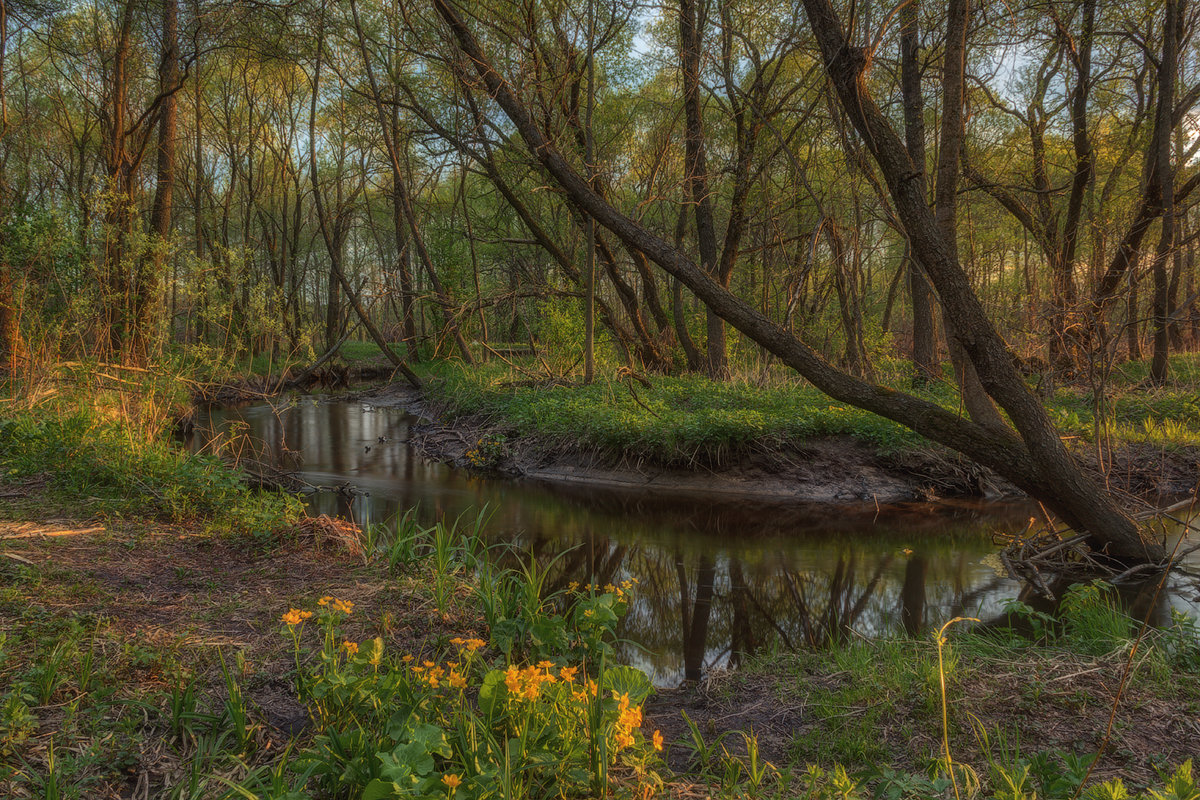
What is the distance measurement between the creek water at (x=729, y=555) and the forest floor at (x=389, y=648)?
2.75ft

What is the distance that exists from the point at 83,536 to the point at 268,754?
2713mm

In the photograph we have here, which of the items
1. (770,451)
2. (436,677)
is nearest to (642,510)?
(770,451)

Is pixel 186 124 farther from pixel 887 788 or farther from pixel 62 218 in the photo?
pixel 887 788

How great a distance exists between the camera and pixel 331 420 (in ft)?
47.6

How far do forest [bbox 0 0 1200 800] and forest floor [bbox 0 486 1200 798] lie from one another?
20 millimetres

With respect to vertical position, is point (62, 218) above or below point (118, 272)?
above

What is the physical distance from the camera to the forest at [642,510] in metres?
2.24

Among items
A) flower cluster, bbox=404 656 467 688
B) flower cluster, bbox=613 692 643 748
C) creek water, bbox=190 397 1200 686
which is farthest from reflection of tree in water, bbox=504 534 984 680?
flower cluster, bbox=613 692 643 748

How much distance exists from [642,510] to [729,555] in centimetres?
180

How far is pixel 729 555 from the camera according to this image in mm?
6355

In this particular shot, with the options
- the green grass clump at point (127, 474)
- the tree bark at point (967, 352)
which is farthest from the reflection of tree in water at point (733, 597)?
the green grass clump at point (127, 474)

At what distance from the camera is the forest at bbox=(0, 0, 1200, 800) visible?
2236 millimetres

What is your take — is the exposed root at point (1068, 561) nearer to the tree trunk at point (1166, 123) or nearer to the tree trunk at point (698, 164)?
the tree trunk at point (698, 164)

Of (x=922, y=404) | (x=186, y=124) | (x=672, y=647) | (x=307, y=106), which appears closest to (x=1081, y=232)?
(x=922, y=404)
